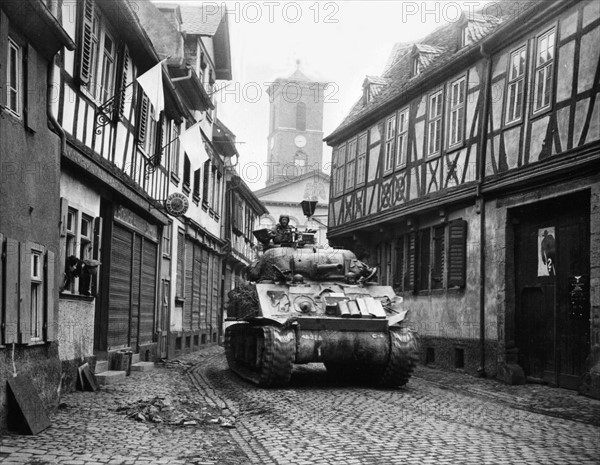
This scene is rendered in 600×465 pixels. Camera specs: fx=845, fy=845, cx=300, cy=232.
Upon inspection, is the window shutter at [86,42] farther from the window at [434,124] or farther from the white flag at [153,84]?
the window at [434,124]

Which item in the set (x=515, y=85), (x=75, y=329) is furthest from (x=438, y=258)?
(x=75, y=329)

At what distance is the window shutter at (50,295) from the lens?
348 inches

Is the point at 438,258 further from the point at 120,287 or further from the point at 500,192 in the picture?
the point at 120,287

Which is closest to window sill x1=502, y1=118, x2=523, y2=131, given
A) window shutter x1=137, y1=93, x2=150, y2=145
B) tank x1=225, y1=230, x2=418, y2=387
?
tank x1=225, y1=230, x2=418, y2=387

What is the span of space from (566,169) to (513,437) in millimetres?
6496

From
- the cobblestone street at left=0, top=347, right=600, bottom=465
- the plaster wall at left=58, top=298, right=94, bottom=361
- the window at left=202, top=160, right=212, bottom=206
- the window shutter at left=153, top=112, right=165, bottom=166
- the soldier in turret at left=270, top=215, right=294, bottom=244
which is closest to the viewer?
the cobblestone street at left=0, top=347, right=600, bottom=465

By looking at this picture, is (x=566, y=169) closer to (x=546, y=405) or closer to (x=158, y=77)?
(x=546, y=405)

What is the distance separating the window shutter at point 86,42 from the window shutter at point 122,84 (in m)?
1.36

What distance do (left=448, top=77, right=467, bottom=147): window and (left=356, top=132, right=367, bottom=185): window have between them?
5.42 meters

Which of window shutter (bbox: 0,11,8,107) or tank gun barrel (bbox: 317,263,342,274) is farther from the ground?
window shutter (bbox: 0,11,8,107)

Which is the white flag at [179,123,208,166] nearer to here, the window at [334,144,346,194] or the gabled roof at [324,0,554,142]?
the gabled roof at [324,0,554,142]

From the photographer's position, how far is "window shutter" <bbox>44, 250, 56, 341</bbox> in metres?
8.83

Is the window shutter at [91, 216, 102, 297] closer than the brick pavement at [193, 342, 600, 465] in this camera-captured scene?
No

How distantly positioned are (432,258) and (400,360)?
6882 mm
